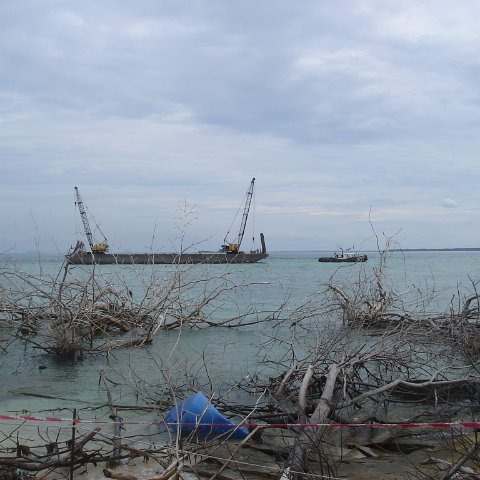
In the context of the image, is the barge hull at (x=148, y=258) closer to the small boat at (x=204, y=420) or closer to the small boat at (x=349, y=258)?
the small boat at (x=349, y=258)

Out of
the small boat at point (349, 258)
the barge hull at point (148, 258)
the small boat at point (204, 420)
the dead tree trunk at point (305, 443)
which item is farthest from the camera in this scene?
the small boat at point (349, 258)

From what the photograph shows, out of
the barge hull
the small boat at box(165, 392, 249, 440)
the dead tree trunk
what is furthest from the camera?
the barge hull

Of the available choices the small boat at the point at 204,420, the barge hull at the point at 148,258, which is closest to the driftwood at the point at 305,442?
the small boat at the point at 204,420

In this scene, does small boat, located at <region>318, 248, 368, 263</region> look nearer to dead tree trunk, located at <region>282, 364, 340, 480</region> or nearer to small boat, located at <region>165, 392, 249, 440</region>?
small boat, located at <region>165, 392, 249, 440</region>

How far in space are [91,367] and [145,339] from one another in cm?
195

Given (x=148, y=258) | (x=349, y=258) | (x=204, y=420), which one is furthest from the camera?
(x=349, y=258)

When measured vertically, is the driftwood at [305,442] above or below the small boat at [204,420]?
above

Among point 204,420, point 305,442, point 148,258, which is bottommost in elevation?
point 204,420

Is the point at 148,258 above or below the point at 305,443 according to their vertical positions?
above

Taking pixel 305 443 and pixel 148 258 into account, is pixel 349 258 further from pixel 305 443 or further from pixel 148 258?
pixel 305 443

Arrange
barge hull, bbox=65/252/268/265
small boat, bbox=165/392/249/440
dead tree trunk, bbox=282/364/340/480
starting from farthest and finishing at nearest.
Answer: barge hull, bbox=65/252/268/265, small boat, bbox=165/392/249/440, dead tree trunk, bbox=282/364/340/480

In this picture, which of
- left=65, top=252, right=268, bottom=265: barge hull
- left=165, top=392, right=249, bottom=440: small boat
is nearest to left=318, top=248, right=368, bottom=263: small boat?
left=65, top=252, right=268, bottom=265: barge hull

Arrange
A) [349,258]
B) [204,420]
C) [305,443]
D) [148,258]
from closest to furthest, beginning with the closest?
[305,443] → [204,420] → [148,258] → [349,258]

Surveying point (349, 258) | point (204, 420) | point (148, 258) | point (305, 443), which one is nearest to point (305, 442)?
point (305, 443)
